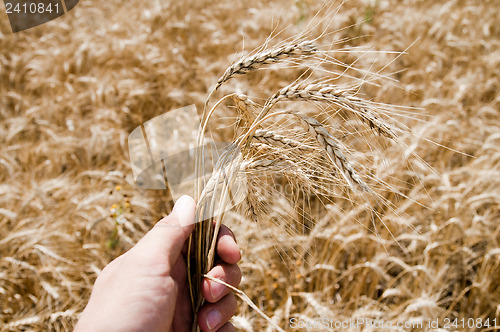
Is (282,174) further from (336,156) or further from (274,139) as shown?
(336,156)

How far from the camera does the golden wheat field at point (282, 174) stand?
5.56ft

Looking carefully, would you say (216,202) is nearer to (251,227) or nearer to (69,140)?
(251,227)

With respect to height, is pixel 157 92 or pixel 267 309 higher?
pixel 157 92

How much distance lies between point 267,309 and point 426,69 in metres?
2.72

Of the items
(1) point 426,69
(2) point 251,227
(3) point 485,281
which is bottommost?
(3) point 485,281

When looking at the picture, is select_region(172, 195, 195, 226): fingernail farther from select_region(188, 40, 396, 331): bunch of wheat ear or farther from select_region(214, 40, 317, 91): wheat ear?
select_region(214, 40, 317, 91): wheat ear

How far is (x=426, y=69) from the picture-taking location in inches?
138

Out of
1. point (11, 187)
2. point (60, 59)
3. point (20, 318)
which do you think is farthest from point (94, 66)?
point (20, 318)

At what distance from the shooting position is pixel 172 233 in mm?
1193

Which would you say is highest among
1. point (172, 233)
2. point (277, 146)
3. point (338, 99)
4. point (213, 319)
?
point (338, 99)

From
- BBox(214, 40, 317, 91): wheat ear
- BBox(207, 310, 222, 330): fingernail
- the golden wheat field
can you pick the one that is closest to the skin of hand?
BBox(207, 310, 222, 330): fingernail

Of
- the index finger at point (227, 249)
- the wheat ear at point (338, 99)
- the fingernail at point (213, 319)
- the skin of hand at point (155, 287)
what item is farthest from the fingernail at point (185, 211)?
the wheat ear at point (338, 99)

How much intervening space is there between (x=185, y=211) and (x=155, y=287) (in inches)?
9.6

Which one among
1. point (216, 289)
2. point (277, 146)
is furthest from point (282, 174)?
point (216, 289)
